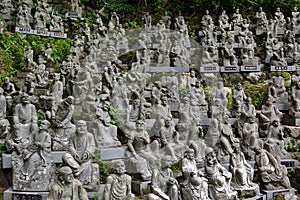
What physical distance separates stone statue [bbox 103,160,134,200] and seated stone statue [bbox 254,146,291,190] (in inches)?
134

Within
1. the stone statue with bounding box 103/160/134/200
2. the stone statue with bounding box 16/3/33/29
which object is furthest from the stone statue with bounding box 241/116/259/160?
the stone statue with bounding box 16/3/33/29

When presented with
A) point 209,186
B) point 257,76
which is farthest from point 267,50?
point 209,186

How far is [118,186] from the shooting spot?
6.44 meters

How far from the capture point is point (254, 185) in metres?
8.36

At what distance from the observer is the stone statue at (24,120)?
7668mm

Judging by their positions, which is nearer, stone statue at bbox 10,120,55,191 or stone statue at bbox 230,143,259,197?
stone statue at bbox 10,120,55,191

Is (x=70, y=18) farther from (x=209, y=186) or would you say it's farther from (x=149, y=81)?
(x=209, y=186)

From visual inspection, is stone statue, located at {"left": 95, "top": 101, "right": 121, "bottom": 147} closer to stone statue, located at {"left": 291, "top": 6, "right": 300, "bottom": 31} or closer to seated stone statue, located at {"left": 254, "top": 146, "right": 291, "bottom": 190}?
seated stone statue, located at {"left": 254, "top": 146, "right": 291, "bottom": 190}

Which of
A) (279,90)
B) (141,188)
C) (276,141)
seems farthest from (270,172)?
(279,90)

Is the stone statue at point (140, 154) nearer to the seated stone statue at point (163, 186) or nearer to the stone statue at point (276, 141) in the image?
the seated stone statue at point (163, 186)

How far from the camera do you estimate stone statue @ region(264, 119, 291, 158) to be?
9650mm

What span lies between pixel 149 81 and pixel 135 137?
4.74 m

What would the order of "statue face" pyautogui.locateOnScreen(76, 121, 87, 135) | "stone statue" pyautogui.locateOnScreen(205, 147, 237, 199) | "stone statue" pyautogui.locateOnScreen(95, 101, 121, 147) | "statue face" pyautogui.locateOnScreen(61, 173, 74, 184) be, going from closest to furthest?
"statue face" pyautogui.locateOnScreen(61, 173, 74, 184) < "statue face" pyautogui.locateOnScreen(76, 121, 87, 135) < "stone statue" pyautogui.locateOnScreen(205, 147, 237, 199) < "stone statue" pyautogui.locateOnScreen(95, 101, 121, 147)

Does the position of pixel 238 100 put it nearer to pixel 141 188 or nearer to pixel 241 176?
pixel 241 176
